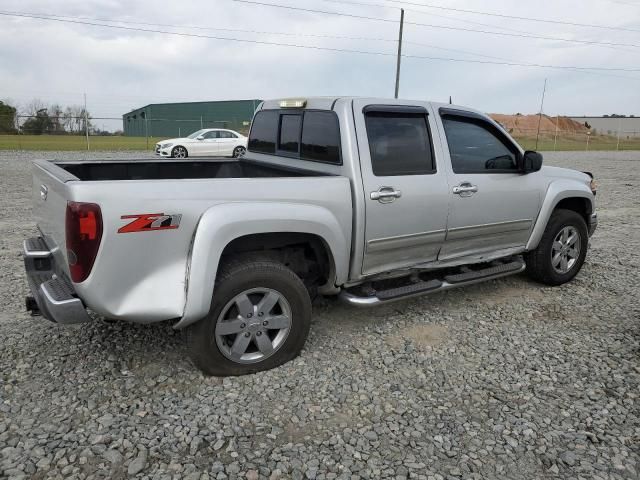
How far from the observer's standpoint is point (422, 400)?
10.4 ft

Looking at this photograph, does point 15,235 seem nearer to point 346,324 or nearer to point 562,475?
point 346,324

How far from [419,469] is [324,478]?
1.59ft

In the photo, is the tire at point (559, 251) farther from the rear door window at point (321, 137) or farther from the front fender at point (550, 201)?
the rear door window at point (321, 137)

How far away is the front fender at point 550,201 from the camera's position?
4.88 meters

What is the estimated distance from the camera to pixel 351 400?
3.14 m

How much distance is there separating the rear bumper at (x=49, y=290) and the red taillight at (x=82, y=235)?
0.53 feet

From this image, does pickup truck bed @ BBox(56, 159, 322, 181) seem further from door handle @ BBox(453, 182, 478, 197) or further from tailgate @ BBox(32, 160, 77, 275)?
door handle @ BBox(453, 182, 478, 197)

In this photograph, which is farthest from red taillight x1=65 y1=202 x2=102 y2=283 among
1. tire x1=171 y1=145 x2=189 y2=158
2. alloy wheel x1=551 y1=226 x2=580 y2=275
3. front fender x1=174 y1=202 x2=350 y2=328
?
tire x1=171 y1=145 x2=189 y2=158

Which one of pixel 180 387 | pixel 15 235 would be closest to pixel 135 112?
pixel 15 235

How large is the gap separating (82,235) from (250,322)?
117 cm

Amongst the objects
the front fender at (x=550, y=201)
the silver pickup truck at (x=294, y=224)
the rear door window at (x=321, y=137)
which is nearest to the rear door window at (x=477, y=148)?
the silver pickup truck at (x=294, y=224)

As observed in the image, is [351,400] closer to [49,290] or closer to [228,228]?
[228,228]

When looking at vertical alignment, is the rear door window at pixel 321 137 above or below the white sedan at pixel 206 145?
above

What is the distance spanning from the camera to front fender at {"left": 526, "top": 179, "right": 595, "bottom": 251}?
488 cm
